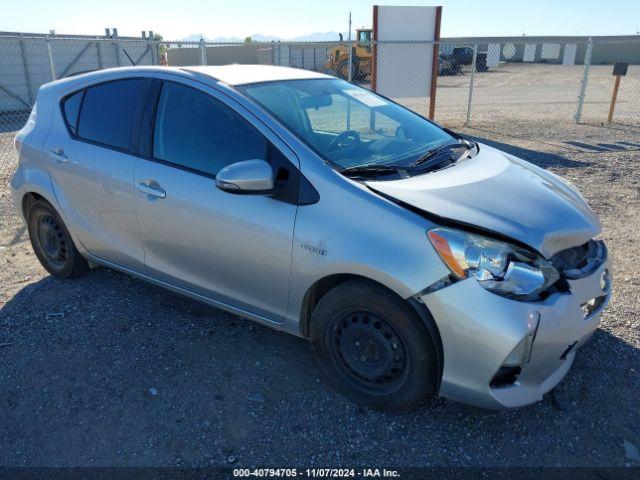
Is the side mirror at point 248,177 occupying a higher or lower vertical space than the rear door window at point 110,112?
lower

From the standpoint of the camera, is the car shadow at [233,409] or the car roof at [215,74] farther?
the car roof at [215,74]

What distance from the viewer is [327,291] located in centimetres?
285

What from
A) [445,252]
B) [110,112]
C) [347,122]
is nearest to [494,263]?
[445,252]

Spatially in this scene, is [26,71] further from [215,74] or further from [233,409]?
[233,409]

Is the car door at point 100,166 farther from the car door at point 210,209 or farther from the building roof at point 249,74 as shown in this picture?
the building roof at point 249,74

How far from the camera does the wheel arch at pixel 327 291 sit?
2451 mm

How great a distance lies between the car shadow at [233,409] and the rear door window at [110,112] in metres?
1.30

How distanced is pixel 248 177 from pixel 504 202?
1306 mm

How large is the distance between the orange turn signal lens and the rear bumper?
0.18 feet

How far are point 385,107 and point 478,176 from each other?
123 centimetres

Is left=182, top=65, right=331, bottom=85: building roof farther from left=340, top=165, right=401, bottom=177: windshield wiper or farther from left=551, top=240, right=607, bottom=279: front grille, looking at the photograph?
left=551, top=240, right=607, bottom=279: front grille

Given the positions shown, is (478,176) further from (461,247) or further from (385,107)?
(385,107)

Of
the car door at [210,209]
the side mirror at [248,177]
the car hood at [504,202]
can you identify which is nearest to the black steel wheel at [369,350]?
the car door at [210,209]

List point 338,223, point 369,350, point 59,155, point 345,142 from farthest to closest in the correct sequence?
point 59,155
point 345,142
point 369,350
point 338,223
